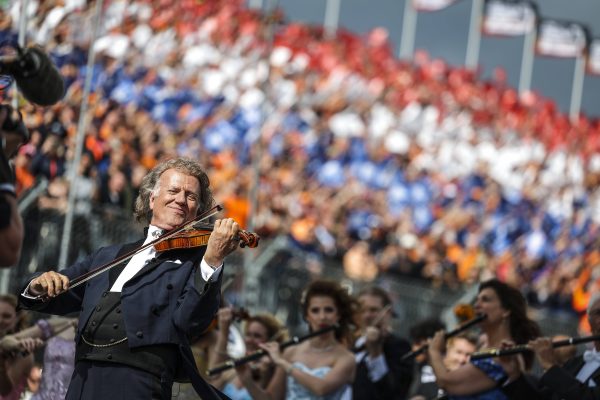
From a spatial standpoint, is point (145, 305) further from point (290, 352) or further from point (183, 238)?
point (290, 352)

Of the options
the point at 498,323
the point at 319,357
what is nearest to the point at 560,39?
the point at 319,357

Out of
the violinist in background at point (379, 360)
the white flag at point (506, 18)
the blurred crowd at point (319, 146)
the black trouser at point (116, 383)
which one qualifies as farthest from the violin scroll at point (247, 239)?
the white flag at point (506, 18)

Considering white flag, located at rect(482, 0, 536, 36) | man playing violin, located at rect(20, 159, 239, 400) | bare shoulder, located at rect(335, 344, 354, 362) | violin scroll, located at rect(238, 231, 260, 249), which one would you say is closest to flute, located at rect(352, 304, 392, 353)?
bare shoulder, located at rect(335, 344, 354, 362)

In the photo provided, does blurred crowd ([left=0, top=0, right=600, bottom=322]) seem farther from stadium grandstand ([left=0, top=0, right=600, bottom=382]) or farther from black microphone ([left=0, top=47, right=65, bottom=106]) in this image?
black microphone ([left=0, top=47, right=65, bottom=106])

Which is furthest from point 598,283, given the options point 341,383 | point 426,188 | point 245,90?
point 341,383

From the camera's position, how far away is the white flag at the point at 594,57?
3631cm

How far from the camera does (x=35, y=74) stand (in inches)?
175

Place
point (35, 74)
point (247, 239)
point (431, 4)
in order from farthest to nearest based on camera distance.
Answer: point (431, 4) < point (247, 239) < point (35, 74)

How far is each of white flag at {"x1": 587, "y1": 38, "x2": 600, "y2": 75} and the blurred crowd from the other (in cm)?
269

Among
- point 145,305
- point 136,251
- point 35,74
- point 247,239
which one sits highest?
point 35,74

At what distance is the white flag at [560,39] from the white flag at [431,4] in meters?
6.01

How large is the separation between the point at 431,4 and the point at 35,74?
26.2 metres

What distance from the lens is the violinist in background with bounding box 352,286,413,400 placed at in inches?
354

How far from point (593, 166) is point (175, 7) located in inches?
1067
